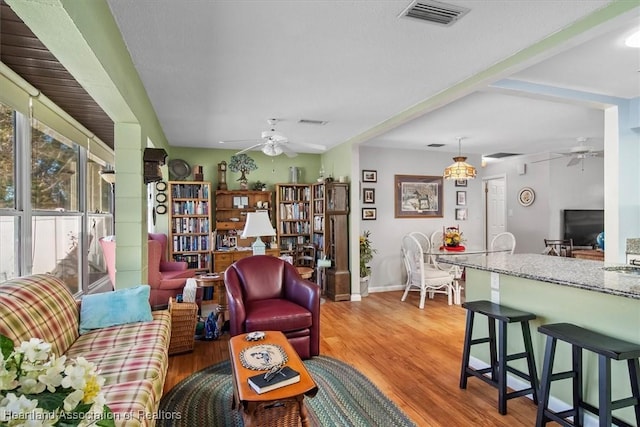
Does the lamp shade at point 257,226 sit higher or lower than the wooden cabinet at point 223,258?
higher

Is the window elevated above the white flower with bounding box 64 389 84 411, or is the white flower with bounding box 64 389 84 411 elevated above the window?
the window

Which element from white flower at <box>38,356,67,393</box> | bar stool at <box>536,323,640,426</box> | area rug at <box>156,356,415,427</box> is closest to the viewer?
white flower at <box>38,356,67,393</box>

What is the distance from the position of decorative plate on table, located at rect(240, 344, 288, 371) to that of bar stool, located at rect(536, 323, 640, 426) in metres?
1.43

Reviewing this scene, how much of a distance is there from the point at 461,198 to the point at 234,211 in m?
4.00

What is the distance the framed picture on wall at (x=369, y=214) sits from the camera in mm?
5675

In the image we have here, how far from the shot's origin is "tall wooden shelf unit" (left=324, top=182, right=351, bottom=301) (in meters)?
5.09

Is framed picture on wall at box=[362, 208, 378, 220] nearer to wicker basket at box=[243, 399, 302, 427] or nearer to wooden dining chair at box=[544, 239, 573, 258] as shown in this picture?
wooden dining chair at box=[544, 239, 573, 258]

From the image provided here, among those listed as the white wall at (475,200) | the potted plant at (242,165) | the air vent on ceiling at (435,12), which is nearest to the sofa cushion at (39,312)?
the air vent on ceiling at (435,12)

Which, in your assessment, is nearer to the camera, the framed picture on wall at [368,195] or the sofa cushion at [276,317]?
the sofa cushion at [276,317]

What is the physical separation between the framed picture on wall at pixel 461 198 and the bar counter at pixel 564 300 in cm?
354

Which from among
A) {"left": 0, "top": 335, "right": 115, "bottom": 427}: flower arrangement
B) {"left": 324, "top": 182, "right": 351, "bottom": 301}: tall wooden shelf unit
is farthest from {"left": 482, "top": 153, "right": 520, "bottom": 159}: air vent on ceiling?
{"left": 0, "top": 335, "right": 115, "bottom": 427}: flower arrangement

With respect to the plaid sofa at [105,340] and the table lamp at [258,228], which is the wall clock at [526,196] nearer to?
the table lamp at [258,228]

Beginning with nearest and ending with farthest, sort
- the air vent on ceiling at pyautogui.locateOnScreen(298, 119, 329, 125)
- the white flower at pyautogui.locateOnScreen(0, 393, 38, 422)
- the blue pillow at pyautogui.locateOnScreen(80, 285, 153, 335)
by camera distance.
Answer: the white flower at pyautogui.locateOnScreen(0, 393, 38, 422), the blue pillow at pyautogui.locateOnScreen(80, 285, 153, 335), the air vent on ceiling at pyautogui.locateOnScreen(298, 119, 329, 125)

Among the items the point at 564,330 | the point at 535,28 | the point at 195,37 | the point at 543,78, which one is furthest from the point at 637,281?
the point at 195,37
